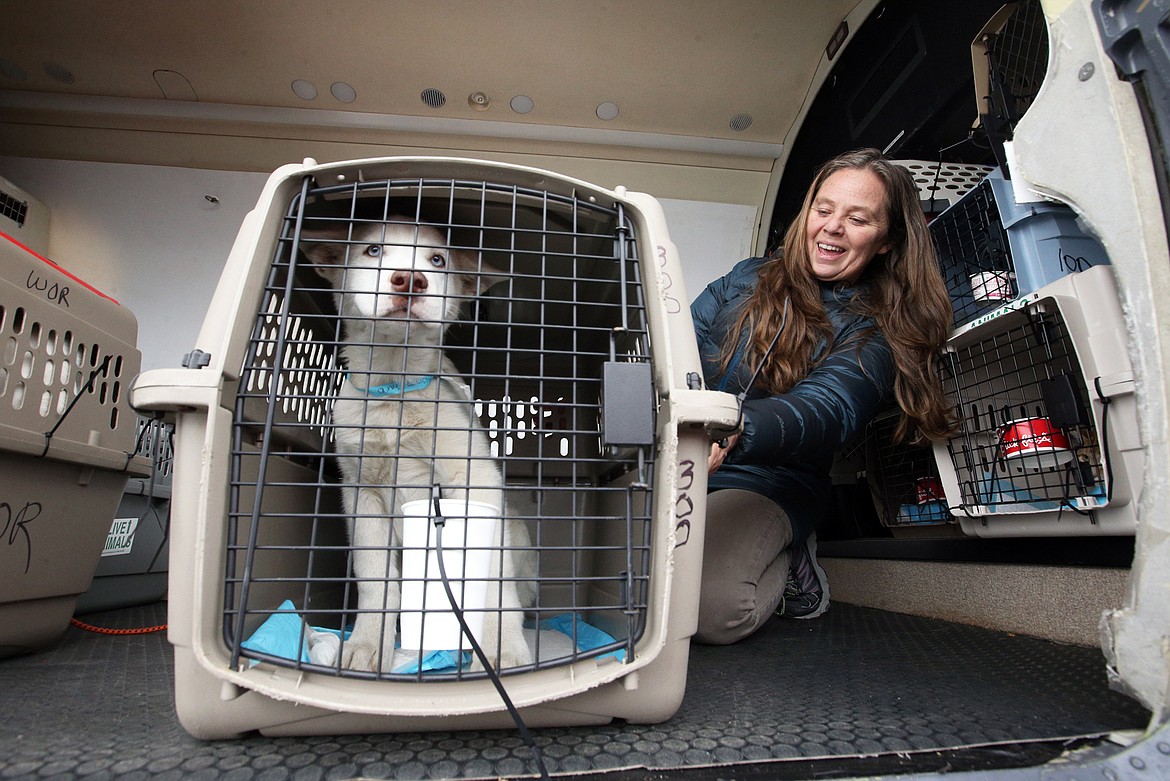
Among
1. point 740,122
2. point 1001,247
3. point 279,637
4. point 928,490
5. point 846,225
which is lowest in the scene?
point 279,637

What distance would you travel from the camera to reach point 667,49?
221 cm

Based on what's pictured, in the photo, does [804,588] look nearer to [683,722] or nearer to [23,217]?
[683,722]

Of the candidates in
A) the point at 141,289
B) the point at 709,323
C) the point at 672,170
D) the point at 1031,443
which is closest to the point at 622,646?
the point at 1031,443

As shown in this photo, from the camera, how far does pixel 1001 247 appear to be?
4.73 ft

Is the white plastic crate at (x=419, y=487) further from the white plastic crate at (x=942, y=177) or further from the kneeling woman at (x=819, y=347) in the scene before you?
the white plastic crate at (x=942, y=177)

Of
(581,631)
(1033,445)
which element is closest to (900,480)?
(1033,445)

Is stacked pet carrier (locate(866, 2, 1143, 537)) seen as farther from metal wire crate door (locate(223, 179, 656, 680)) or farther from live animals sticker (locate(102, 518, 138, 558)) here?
live animals sticker (locate(102, 518, 138, 558))

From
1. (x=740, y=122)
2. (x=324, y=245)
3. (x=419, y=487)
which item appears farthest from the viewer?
(x=740, y=122)

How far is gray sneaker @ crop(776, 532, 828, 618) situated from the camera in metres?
1.85

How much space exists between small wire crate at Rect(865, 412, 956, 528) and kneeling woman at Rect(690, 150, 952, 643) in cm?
20

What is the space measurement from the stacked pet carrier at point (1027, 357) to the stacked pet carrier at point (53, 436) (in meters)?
1.90

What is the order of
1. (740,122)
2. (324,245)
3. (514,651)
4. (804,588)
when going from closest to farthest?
(514,651)
(324,245)
(804,588)
(740,122)

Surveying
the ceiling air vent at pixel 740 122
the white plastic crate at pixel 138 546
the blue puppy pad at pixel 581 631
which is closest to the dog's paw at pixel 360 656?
the blue puppy pad at pixel 581 631

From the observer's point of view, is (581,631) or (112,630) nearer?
(581,631)
